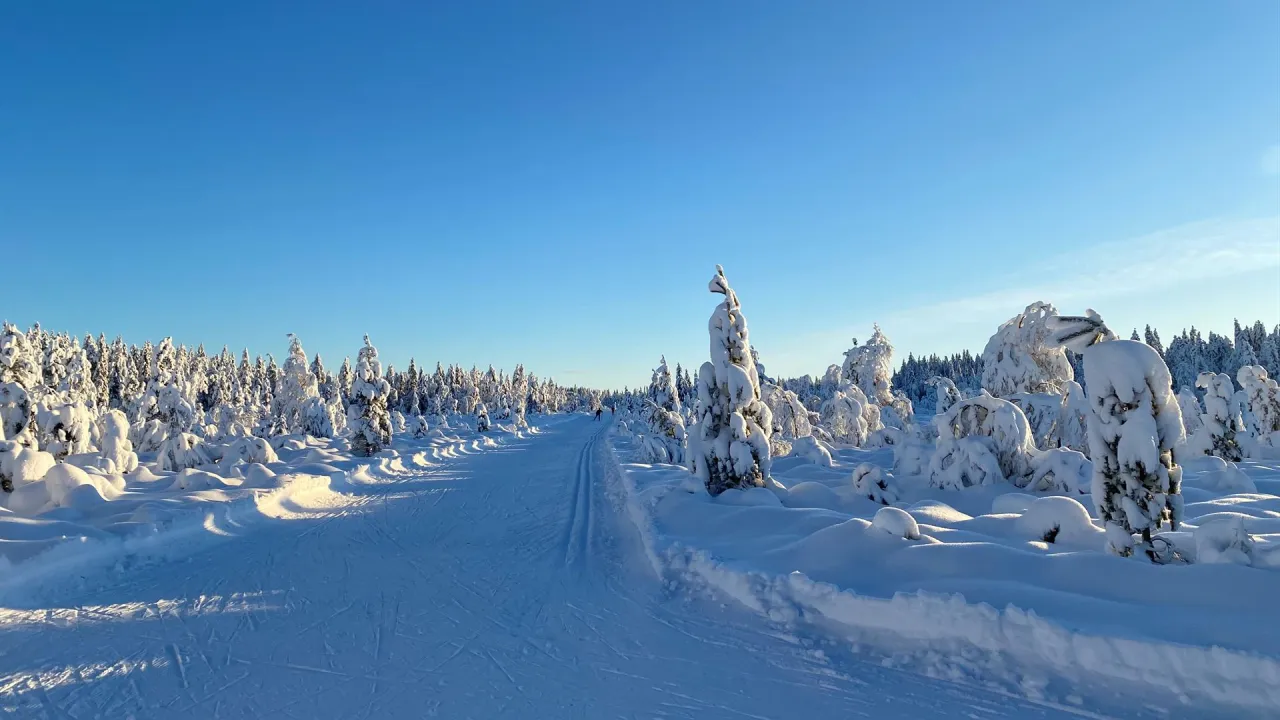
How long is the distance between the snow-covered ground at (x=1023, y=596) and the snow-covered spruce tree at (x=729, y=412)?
9.30 ft

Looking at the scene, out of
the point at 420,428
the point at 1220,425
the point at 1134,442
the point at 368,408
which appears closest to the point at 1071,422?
the point at 1134,442

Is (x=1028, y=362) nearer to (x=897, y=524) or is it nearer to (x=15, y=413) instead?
(x=897, y=524)

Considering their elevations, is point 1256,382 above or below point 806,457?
above

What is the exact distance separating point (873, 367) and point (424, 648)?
32.5 metres

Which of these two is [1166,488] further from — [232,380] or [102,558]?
[232,380]

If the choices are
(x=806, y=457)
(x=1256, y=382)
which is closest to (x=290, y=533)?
(x=806, y=457)

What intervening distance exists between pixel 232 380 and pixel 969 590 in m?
99.1

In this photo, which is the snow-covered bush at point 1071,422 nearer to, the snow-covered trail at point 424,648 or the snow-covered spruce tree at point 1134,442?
the snow-covered spruce tree at point 1134,442

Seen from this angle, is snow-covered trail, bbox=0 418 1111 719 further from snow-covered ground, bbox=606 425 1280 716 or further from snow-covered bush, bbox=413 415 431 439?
snow-covered bush, bbox=413 415 431 439

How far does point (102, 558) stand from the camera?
9.15 metres

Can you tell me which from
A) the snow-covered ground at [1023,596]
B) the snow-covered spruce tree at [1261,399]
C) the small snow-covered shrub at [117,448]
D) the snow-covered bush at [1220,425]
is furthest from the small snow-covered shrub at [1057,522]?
the small snow-covered shrub at [117,448]

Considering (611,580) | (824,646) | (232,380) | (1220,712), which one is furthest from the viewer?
(232,380)

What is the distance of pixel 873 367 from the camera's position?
1350 inches

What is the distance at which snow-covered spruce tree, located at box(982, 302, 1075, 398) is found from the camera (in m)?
14.6
